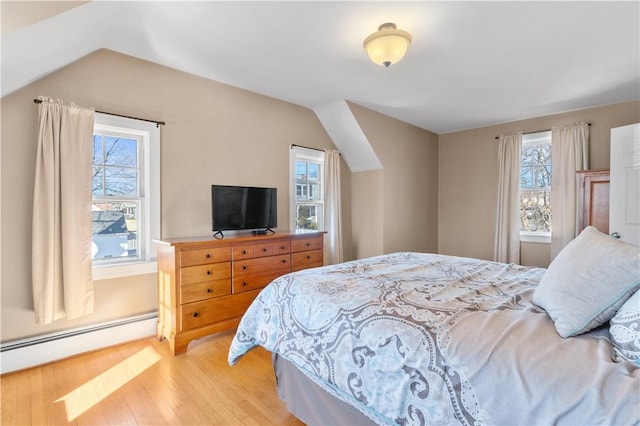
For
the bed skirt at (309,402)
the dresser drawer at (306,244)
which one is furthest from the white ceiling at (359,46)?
the bed skirt at (309,402)

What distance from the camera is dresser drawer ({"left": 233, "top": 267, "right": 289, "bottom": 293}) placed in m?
2.94

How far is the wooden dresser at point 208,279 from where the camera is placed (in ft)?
8.51

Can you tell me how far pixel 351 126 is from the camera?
13.7 ft

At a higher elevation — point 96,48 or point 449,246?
point 96,48

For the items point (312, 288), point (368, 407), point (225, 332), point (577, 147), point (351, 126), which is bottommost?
point (225, 332)

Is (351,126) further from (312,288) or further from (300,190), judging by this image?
(312,288)

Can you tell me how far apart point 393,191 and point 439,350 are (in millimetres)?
3742

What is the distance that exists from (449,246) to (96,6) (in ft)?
17.7

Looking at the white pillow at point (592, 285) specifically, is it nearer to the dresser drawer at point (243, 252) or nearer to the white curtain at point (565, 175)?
the dresser drawer at point (243, 252)

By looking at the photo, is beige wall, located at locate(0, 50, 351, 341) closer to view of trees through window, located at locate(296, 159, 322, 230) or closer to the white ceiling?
the white ceiling

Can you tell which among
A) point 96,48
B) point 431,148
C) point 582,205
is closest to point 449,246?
point 431,148

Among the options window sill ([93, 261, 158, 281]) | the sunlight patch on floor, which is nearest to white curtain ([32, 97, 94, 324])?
window sill ([93, 261, 158, 281])

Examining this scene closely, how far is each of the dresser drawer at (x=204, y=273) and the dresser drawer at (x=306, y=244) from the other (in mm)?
773

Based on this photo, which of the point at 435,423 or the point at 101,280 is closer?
the point at 435,423
